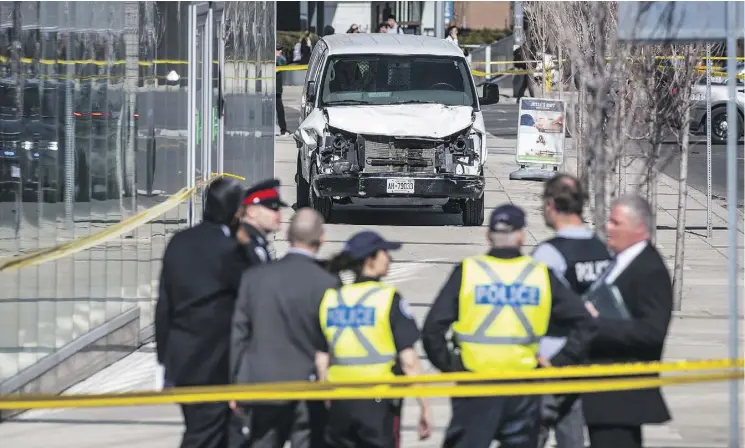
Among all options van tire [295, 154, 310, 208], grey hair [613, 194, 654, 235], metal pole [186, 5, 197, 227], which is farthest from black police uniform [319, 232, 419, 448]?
van tire [295, 154, 310, 208]

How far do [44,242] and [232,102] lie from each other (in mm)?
4640

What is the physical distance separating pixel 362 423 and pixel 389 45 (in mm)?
12121

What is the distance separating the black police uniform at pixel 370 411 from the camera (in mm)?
6457

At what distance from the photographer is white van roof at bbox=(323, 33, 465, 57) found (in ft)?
59.3

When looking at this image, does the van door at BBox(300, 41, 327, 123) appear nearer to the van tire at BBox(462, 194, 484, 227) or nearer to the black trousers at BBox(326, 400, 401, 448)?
the van tire at BBox(462, 194, 484, 227)

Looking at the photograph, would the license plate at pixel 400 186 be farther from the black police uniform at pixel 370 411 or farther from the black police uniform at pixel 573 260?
the black police uniform at pixel 370 411

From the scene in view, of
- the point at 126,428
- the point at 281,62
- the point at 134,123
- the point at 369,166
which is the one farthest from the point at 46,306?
the point at 281,62

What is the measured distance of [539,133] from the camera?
2245 centimetres

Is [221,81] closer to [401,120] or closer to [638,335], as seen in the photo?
[401,120]

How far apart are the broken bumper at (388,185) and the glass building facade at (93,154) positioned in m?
4.21

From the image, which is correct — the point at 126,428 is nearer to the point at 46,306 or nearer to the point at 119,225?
the point at 46,306

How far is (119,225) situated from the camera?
34.6 ft

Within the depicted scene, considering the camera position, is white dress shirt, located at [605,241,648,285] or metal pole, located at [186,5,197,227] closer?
white dress shirt, located at [605,241,648,285]

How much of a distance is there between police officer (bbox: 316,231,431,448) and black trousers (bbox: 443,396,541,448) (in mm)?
156
